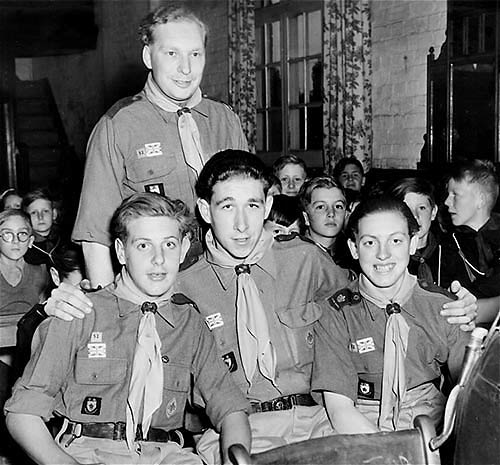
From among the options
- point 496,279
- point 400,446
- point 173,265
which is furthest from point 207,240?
point 496,279

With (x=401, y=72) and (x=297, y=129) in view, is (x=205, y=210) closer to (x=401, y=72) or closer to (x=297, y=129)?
(x=401, y=72)

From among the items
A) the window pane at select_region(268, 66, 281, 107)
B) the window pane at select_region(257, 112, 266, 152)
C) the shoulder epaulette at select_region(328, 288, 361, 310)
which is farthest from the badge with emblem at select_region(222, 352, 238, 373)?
the window pane at select_region(257, 112, 266, 152)

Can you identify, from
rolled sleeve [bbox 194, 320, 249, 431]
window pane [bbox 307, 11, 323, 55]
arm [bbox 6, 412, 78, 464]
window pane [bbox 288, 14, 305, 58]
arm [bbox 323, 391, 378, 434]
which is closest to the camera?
arm [bbox 6, 412, 78, 464]

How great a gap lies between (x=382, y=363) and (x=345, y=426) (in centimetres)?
26

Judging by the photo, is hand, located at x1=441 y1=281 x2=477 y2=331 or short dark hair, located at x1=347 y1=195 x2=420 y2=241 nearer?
hand, located at x1=441 y1=281 x2=477 y2=331

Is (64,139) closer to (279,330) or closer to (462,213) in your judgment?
(462,213)

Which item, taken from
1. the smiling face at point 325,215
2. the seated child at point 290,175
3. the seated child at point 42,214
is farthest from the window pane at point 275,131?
the smiling face at point 325,215

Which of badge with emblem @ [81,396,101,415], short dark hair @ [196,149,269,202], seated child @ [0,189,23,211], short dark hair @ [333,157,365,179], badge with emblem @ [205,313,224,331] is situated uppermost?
short dark hair @ [333,157,365,179]

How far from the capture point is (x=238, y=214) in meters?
2.40

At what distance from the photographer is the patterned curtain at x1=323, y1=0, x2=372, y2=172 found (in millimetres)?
7246

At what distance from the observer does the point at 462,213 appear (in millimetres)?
3949

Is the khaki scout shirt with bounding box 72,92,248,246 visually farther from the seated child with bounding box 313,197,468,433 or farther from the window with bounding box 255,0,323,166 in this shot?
the window with bounding box 255,0,323,166

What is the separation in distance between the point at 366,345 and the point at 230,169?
714 millimetres

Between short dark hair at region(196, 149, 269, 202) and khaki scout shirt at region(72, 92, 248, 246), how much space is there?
5.7 inches
